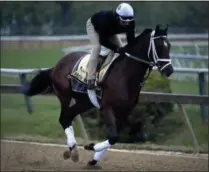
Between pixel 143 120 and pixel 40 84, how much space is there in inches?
74.5

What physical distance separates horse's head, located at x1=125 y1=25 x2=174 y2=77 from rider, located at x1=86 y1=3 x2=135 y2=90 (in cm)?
16

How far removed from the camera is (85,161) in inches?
376

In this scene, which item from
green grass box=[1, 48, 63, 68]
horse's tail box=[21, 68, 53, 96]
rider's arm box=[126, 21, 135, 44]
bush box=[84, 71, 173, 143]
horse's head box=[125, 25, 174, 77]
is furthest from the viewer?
green grass box=[1, 48, 63, 68]

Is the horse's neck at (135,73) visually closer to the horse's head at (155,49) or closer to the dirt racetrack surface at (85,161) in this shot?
the horse's head at (155,49)

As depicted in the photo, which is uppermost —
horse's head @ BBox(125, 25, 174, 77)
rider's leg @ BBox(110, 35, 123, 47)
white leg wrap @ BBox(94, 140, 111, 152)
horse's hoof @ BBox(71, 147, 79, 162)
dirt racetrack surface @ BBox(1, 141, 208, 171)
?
horse's head @ BBox(125, 25, 174, 77)

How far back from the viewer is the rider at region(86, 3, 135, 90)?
840 centimetres

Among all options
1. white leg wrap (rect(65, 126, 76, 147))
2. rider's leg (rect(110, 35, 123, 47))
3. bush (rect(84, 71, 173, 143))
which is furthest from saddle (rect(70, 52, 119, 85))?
bush (rect(84, 71, 173, 143))

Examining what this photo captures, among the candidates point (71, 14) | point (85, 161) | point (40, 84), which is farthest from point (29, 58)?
point (85, 161)

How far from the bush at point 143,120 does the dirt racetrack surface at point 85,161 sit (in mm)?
1059

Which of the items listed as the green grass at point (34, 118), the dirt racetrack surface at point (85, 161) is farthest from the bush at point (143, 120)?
the dirt racetrack surface at point (85, 161)

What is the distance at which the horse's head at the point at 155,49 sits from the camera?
26.7 feet

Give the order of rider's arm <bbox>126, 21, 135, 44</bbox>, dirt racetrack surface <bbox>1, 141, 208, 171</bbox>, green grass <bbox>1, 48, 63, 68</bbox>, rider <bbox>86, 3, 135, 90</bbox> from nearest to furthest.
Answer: rider <bbox>86, 3, 135, 90</bbox>
rider's arm <bbox>126, 21, 135, 44</bbox>
dirt racetrack surface <bbox>1, 141, 208, 171</bbox>
green grass <bbox>1, 48, 63, 68</bbox>

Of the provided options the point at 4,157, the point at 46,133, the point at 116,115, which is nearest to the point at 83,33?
the point at 46,133

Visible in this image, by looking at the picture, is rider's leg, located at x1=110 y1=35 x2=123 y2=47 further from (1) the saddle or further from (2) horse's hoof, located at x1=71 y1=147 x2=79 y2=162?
(2) horse's hoof, located at x1=71 y1=147 x2=79 y2=162
